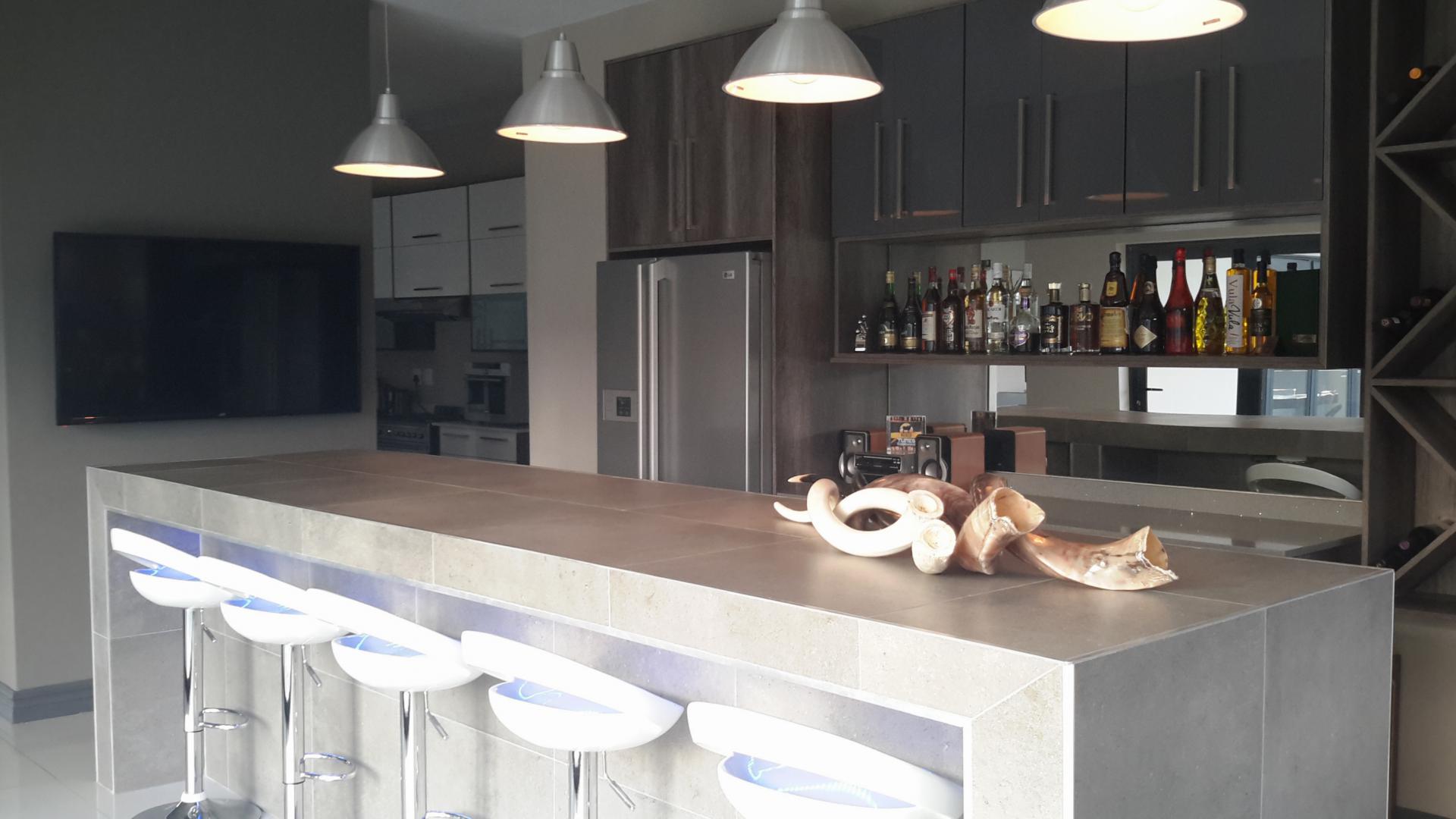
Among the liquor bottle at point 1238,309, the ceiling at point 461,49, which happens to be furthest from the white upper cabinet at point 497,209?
the liquor bottle at point 1238,309

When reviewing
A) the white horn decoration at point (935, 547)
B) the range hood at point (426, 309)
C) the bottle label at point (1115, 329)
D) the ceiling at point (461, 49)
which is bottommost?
the white horn decoration at point (935, 547)

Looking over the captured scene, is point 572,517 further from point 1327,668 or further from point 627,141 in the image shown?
point 627,141

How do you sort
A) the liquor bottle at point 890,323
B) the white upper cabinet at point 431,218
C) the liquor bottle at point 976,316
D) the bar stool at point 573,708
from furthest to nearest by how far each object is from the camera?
the white upper cabinet at point 431,218 < the liquor bottle at point 890,323 < the liquor bottle at point 976,316 < the bar stool at point 573,708

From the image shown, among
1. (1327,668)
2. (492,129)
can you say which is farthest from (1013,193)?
(492,129)

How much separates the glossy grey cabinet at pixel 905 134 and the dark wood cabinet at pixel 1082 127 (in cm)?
34

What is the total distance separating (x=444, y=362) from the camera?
873 centimetres

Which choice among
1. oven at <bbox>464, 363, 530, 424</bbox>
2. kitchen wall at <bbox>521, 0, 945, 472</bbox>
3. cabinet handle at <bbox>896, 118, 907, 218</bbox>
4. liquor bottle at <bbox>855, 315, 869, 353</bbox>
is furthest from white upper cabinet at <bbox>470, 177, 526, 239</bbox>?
cabinet handle at <bbox>896, 118, 907, 218</bbox>

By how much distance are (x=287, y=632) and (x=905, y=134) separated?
2481mm

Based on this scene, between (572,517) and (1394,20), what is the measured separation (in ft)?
7.72

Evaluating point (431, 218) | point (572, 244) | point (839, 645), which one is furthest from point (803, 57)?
point (431, 218)

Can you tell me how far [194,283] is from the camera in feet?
16.0

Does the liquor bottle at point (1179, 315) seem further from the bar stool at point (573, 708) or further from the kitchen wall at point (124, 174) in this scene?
the kitchen wall at point (124, 174)

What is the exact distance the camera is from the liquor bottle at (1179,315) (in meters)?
3.46

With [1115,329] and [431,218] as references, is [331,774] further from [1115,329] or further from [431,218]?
[431,218]
